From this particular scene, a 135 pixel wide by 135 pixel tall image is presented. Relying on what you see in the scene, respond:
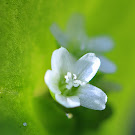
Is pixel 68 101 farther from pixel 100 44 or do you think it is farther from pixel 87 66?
pixel 100 44

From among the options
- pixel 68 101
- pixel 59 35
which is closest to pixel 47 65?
pixel 59 35

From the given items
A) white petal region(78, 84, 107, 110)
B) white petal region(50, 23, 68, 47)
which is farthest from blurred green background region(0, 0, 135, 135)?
white petal region(78, 84, 107, 110)

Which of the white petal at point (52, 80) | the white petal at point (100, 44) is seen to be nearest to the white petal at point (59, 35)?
the white petal at point (100, 44)

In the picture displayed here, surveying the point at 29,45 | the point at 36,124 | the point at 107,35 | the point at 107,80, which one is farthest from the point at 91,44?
the point at 36,124

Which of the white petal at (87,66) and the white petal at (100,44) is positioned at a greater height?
the white petal at (100,44)

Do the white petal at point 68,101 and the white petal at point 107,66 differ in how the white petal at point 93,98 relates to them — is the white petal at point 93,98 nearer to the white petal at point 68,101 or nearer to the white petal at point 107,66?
the white petal at point 68,101

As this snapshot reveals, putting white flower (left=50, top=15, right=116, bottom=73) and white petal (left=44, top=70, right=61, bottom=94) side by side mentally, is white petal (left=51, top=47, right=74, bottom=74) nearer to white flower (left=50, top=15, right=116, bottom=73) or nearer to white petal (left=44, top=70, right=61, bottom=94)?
white petal (left=44, top=70, right=61, bottom=94)

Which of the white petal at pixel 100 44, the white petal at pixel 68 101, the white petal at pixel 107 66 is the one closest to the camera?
the white petal at pixel 68 101

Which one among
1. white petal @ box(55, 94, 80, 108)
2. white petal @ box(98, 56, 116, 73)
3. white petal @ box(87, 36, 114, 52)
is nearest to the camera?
white petal @ box(55, 94, 80, 108)
